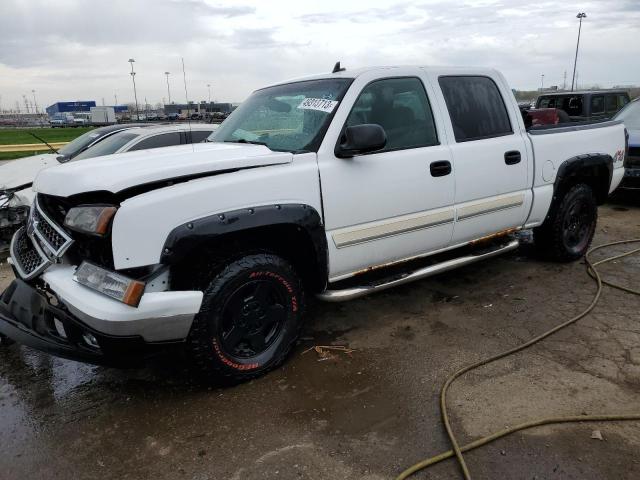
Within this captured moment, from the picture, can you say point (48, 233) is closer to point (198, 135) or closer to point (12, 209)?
point (12, 209)

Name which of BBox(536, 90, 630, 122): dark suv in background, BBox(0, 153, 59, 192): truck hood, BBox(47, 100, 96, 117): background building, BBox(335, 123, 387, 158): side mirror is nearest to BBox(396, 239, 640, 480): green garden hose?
BBox(335, 123, 387, 158): side mirror

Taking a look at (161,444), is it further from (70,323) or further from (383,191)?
(383,191)

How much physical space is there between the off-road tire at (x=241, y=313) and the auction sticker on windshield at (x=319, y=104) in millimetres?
1083

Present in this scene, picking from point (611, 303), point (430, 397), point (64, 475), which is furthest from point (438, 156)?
point (64, 475)

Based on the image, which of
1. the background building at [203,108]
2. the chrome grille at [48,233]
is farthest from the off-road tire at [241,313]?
the background building at [203,108]

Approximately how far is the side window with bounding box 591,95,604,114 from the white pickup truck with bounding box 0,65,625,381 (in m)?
10.1

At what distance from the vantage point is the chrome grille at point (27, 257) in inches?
119

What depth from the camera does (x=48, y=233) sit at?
3098 mm

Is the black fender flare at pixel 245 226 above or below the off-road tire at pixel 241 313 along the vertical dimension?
above

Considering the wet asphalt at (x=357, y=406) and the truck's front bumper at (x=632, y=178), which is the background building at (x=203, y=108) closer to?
the wet asphalt at (x=357, y=406)

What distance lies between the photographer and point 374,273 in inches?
153

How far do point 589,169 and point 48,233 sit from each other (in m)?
4.90

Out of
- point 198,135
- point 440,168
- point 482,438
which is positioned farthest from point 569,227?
point 198,135

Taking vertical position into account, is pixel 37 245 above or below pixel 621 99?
below
